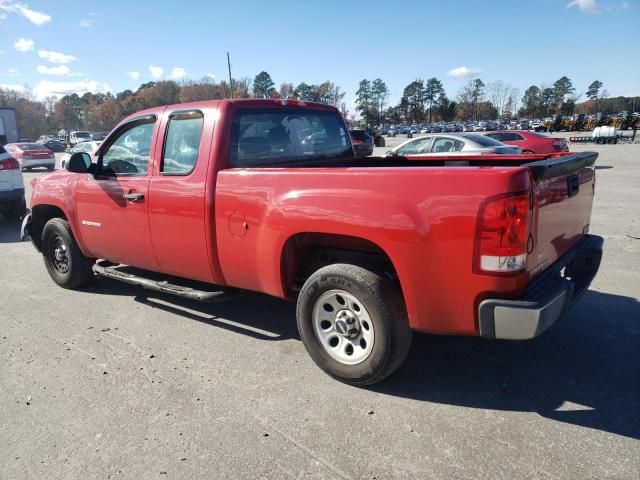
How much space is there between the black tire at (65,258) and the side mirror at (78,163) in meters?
0.92

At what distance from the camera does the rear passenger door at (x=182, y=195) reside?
377 cm

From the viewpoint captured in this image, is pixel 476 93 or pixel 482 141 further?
pixel 476 93

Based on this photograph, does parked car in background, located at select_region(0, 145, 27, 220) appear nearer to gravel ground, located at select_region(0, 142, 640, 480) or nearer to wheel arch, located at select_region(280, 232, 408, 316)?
gravel ground, located at select_region(0, 142, 640, 480)

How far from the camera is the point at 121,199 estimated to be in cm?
438

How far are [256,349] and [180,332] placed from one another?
2.68 ft

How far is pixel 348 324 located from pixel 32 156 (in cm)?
2618

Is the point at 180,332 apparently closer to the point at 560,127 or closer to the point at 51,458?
the point at 51,458

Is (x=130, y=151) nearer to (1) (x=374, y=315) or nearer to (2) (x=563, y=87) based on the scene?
(1) (x=374, y=315)

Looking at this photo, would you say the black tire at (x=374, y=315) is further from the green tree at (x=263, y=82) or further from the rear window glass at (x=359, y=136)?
the green tree at (x=263, y=82)

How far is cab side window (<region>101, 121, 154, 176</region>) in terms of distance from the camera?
170 inches

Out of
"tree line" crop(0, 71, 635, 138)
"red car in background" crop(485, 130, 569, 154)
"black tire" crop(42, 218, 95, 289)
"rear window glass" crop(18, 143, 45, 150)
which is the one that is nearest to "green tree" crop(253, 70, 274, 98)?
"tree line" crop(0, 71, 635, 138)

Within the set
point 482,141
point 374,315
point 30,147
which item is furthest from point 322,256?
point 30,147

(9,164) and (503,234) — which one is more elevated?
(9,164)

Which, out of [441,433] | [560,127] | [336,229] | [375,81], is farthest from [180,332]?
[375,81]
